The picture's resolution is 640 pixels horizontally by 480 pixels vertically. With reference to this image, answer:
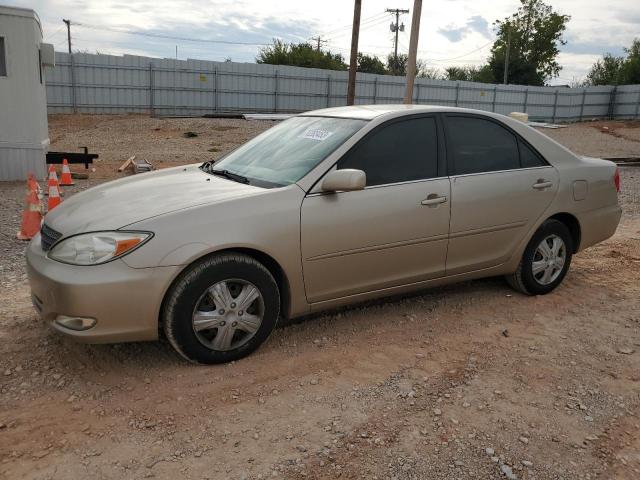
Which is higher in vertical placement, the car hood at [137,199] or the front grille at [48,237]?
the car hood at [137,199]

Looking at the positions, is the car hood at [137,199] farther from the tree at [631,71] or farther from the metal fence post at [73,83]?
the tree at [631,71]

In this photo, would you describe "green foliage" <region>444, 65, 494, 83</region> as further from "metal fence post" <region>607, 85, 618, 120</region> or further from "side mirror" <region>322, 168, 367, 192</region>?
"side mirror" <region>322, 168, 367, 192</region>

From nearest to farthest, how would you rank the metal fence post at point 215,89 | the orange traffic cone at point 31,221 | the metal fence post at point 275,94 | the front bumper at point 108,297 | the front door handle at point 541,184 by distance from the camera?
the front bumper at point 108,297 < the front door handle at point 541,184 < the orange traffic cone at point 31,221 < the metal fence post at point 215,89 < the metal fence post at point 275,94

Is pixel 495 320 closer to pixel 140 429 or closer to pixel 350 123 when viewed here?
pixel 350 123

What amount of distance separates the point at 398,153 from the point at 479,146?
784 mm

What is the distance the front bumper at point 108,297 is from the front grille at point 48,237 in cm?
19

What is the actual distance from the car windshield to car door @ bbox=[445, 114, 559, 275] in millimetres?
881

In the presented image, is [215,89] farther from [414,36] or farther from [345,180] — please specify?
[345,180]

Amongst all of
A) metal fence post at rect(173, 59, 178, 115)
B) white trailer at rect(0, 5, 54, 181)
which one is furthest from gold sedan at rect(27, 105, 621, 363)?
metal fence post at rect(173, 59, 178, 115)

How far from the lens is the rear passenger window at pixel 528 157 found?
4.84m

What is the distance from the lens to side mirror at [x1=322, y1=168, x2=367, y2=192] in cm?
374

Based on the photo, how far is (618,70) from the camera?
5584 centimetres

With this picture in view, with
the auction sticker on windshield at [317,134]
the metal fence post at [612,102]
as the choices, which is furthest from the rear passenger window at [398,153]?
the metal fence post at [612,102]

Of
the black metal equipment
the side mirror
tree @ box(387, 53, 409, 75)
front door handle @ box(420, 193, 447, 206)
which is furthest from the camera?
tree @ box(387, 53, 409, 75)
